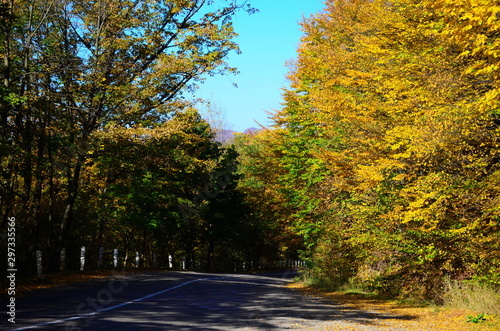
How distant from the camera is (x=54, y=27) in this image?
69.4ft

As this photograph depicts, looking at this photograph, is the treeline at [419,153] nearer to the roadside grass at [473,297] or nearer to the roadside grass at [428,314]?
the roadside grass at [473,297]

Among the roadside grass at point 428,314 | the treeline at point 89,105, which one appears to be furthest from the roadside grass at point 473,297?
the treeline at point 89,105

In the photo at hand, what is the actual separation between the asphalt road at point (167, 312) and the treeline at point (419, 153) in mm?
3118

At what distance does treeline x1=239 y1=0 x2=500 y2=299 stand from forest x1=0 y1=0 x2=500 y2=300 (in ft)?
0.21

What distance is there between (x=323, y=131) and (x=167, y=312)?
14401mm

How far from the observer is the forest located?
11.7 metres

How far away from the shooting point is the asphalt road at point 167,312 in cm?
810

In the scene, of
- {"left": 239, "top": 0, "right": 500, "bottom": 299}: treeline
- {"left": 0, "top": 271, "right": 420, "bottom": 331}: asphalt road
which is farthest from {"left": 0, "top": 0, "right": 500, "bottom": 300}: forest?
{"left": 0, "top": 271, "right": 420, "bottom": 331}: asphalt road

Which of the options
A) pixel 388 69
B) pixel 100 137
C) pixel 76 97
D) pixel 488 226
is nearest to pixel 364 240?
pixel 488 226

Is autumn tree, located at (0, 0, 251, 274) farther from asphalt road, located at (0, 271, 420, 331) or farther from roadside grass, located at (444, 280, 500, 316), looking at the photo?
roadside grass, located at (444, 280, 500, 316)

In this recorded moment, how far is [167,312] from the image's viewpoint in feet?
31.6

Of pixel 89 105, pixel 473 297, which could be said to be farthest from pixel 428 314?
pixel 89 105

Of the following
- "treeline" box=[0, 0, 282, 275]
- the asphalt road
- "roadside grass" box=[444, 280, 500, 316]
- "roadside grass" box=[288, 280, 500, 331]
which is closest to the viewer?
the asphalt road

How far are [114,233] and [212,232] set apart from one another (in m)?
8.60
